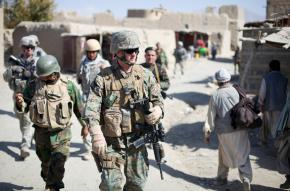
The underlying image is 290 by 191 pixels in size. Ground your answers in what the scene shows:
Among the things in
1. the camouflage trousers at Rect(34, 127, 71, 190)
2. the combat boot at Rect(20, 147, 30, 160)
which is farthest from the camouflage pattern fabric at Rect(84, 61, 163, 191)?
the combat boot at Rect(20, 147, 30, 160)

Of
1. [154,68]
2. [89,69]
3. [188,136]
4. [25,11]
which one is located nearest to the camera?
[89,69]

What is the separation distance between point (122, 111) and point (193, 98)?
9104mm

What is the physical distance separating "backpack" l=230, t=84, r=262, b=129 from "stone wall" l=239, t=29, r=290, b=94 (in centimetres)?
365

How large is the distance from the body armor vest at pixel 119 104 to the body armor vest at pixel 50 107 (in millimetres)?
799

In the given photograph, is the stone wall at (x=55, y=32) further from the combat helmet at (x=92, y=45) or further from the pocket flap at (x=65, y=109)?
the pocket flap at (x=65, y=109)

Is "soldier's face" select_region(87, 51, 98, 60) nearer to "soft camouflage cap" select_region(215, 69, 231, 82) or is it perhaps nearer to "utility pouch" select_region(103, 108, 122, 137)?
"soft camouflage cap" select_region(215, 69, 231, 82)

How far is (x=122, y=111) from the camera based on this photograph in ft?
11.8

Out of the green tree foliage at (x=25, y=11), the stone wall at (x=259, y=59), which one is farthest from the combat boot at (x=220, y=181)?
the green tree foliage at (x=25, y=11)

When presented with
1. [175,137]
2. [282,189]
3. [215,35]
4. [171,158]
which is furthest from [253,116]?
[215,35]

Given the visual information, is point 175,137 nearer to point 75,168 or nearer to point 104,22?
point 75,168

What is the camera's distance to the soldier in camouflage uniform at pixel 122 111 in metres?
3.49

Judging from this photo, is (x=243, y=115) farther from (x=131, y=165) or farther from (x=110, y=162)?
(x=110, y=162)

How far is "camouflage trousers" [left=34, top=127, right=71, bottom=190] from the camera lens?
13.8 feet

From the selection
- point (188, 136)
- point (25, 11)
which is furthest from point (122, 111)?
point (25, 11)
